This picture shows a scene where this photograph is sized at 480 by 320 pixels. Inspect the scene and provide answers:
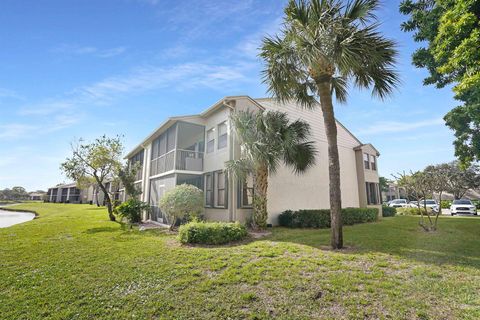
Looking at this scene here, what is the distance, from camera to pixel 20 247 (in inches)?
339

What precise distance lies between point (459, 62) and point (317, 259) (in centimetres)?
664

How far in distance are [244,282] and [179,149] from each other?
36.2ft

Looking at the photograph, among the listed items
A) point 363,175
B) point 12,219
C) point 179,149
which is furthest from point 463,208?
point 12,219

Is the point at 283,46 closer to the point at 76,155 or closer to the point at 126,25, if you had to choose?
the point at 126,25

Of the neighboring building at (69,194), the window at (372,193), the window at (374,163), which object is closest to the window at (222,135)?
the window at (372,193)

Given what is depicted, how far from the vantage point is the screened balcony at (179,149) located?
14977 mm

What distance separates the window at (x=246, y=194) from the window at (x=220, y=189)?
1.09 m

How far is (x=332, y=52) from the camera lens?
24.8 feet

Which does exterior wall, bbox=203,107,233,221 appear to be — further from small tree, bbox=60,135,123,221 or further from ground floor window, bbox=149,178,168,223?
small tree, bbox=60,135,123,221

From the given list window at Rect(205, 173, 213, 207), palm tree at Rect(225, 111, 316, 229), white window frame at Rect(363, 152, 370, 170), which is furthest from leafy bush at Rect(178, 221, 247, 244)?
white window frame at Rect(363, 152, 370, 170)

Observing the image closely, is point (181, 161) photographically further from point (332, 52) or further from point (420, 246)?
point (420, 246)

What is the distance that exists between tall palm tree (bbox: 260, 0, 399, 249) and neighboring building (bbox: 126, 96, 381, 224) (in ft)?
16.1

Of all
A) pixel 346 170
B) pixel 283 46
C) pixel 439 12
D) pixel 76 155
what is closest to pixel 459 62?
pixel 439 12

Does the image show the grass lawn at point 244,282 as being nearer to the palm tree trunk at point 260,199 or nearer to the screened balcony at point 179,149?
the palm tree trunk at point 260,199
